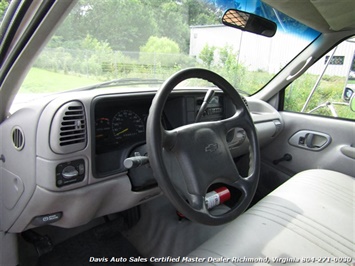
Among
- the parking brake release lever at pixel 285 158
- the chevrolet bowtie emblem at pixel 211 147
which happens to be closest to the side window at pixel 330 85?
the parking brake release lever at pixel 285 158

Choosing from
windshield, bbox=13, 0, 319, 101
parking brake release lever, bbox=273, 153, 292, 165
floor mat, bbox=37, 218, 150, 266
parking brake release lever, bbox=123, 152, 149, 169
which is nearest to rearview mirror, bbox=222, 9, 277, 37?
windshield, bbox=13, 0, 319, 101

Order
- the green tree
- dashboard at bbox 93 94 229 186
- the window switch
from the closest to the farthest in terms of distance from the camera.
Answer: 1. dashboard at bbox 93 94 229 186
2. the green tree
3. the window switch

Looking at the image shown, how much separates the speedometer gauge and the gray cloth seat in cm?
73

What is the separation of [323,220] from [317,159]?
114 centimetres

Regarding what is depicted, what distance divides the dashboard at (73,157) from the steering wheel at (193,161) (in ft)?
1.08

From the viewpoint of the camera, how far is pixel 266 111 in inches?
101

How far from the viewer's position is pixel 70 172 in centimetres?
120

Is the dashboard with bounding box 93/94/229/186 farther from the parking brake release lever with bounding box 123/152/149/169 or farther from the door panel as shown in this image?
the door panel

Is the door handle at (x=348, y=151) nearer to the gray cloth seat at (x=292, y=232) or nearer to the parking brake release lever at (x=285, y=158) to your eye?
the parking brake release lever at (x=285, y=158)

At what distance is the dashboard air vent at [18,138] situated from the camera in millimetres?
1204

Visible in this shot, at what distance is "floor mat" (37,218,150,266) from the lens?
1.90 m

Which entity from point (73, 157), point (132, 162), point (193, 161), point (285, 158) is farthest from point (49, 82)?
point (285, 158)

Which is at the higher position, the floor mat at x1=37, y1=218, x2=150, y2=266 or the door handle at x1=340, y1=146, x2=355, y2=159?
the door handle at x1=340, y1=146, x2=355, y2=159

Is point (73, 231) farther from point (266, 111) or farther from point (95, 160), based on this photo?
point (266, 111)
